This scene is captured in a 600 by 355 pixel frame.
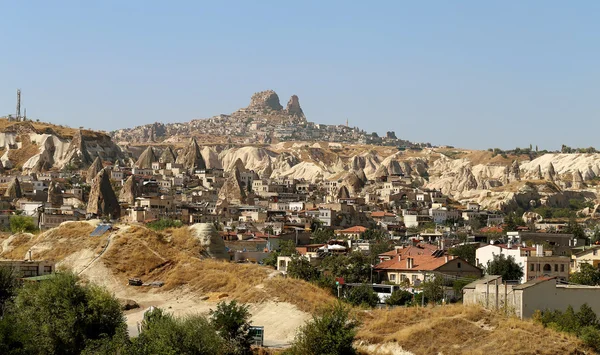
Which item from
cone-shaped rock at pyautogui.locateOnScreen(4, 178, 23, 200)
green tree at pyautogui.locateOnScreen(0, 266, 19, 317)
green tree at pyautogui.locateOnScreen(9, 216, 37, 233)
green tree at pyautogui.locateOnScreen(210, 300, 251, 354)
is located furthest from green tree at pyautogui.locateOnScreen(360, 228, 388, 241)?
green tree at pyautogui.locateOnScreen(210, 300, 251, 354)

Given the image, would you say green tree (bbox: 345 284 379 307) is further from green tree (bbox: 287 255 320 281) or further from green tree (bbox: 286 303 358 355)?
green tree (bbox: 286 303 358 355)

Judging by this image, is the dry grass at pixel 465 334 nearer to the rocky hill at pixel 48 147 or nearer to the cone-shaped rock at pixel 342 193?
the cone-shaped rock at pixel 342 193

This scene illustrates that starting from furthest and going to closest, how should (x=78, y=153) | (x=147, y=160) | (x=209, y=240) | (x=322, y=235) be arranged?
(x=147, y=160) → (x=78, y=153) → (x=322, y=235) → (x=209, y=240)

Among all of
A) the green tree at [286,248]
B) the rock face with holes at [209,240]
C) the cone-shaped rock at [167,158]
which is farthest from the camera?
the cone-shaped rock at [167,158]

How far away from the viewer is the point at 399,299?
4909 cm

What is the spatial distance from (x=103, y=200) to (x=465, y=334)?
76.7 metres

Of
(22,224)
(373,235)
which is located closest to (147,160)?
(373,235)

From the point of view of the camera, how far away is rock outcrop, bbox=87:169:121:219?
107m

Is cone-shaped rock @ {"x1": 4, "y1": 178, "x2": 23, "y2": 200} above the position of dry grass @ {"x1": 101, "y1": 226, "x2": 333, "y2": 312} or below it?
above

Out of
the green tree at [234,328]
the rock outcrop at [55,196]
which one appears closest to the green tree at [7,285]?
the green tree at [234,328]

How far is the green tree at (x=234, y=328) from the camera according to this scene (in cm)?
3519

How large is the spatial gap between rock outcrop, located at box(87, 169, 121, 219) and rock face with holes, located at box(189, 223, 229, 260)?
5171 cm

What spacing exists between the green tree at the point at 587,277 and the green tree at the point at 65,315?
27.7 m

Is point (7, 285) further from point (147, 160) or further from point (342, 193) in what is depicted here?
point (147, 160)
